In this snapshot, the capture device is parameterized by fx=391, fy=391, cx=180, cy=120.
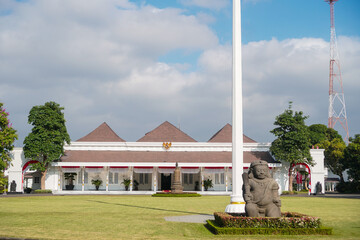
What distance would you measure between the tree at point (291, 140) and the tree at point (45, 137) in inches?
917

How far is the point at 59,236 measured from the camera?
985 cm

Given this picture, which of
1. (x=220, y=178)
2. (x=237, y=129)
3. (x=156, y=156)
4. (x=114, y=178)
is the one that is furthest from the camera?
(x=220, y=178)

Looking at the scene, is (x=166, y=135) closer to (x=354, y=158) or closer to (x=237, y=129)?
(x=354, y=158)

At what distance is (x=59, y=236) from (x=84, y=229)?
1.53m

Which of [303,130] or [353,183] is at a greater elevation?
[303,130]

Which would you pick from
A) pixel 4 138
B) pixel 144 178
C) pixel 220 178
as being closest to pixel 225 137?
pixel 220 178

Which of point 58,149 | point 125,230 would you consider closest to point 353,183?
point 58,149

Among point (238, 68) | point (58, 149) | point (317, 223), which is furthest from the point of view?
point (58, 149)

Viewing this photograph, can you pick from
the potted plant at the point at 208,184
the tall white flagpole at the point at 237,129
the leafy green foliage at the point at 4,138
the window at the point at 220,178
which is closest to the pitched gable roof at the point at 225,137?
the window at the point at 220,178

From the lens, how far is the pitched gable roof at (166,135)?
49.3 meters

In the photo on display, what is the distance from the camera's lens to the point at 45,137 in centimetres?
4100

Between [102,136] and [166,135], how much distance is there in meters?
8.09

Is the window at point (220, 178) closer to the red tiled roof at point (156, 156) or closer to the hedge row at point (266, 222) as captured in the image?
the red tiled roof at point (156, 156)

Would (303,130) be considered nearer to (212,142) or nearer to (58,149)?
(212,142)
